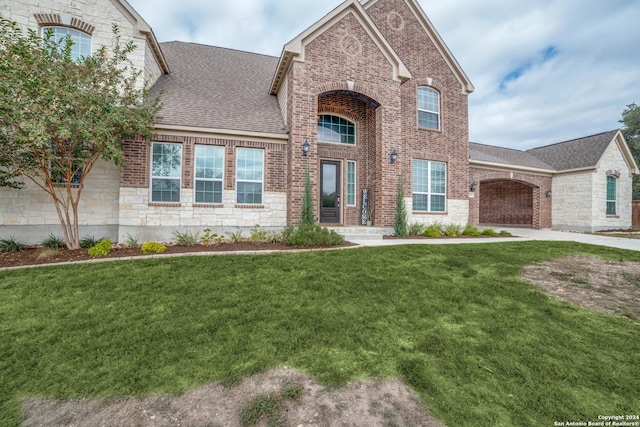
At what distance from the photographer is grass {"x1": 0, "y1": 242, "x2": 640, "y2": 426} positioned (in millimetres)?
2281

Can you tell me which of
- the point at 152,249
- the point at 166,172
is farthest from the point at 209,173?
the point at 152,249

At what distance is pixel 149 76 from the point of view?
9.11 metres

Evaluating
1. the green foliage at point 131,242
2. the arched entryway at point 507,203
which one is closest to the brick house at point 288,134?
the green foliage at point 131,242

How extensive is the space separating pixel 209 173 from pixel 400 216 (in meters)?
6.69

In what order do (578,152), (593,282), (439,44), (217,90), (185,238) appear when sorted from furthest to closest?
(578,152), (439,44), (217,90), (185,238), (593,282)

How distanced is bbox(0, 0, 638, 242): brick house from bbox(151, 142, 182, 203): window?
0.03 metres

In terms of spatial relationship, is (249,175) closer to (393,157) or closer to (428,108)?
(393,157)

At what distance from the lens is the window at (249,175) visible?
897cm

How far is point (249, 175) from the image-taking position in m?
9.07

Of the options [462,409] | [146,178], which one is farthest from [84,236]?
[462,409]

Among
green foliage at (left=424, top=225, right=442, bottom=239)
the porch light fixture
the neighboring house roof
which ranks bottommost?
green foliage at (left=424, top=225, right=442, bottom=239)

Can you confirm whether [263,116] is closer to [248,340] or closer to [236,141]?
[236,141]

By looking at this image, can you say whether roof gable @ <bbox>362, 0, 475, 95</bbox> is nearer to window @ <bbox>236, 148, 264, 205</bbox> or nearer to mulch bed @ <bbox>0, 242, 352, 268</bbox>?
window @ <bbox>236, 148, 264, 205</bbox>

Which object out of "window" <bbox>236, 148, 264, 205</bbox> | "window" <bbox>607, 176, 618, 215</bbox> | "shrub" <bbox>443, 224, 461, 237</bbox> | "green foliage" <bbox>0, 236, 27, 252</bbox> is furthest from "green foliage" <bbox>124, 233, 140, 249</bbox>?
"window" <bbox>607, 176, 618, 215</bbox>
